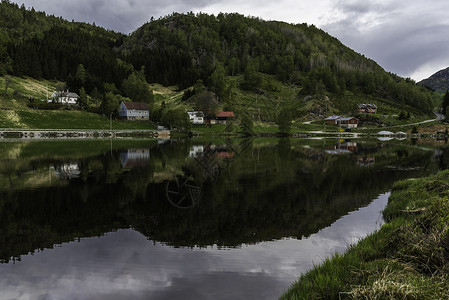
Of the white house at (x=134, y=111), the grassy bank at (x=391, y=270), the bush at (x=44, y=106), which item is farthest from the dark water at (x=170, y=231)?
the white house at (x=134, y=111)

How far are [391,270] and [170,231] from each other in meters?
12.6

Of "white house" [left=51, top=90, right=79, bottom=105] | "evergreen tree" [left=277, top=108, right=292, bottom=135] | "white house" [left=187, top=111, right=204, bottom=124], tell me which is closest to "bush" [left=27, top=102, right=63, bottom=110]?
"white house" [left=51, top=90, right=79, bottom=105]

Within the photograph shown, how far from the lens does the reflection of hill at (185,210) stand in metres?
17.6

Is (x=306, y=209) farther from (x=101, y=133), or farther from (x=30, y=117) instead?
(x=30, y=117)

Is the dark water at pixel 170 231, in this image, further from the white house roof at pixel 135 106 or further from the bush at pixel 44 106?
the white house roof at pixel 135 106

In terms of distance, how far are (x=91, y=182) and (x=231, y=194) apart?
51.4 feet

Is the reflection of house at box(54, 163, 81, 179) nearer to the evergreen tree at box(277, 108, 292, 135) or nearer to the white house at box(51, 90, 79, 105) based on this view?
the evergreen tree at box(277, 108, 292, 135)

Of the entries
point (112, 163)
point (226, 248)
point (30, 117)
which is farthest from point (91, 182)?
point (30, 117)

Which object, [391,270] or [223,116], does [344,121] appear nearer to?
[223,116]

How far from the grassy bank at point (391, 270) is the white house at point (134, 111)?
146592mm

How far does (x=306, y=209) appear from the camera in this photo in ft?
74.7

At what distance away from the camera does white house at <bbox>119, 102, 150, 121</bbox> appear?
485ft

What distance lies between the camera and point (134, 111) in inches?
5871

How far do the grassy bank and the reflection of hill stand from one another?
6759mm
